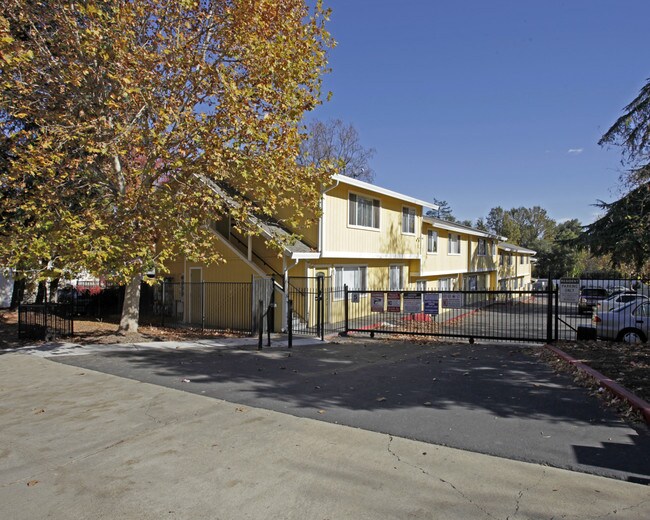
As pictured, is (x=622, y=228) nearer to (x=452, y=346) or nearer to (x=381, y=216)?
(x=381, y=216)

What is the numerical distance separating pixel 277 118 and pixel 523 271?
52434 millimetres

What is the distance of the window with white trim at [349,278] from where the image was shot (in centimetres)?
1930

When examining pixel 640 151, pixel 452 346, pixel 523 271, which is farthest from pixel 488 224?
pixel 452 346

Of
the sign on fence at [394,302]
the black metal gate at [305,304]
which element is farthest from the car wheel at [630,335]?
the black metal gate at [305,304]

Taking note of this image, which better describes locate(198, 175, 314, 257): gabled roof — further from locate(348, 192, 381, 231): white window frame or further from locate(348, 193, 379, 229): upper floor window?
locate(348, 193, 379, 229): upper floor window

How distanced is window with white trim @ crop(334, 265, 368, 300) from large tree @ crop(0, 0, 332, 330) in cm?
704

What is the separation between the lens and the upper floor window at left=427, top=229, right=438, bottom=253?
88.9ft

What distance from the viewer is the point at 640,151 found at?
1625cm

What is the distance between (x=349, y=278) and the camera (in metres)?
20.1

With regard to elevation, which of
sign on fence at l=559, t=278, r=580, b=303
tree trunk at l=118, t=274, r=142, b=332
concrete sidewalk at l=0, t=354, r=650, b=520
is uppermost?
sign on fence at l=559, t=278, r=580, b=303

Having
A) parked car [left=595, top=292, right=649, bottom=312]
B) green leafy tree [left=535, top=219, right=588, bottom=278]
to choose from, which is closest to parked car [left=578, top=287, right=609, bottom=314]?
parked car [left=595, top=292, right=649, bottom=312]

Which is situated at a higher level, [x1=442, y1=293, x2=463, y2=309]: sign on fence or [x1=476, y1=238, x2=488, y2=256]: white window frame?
[x1=476, y1=238, x2=488, y2=256]: white window frame

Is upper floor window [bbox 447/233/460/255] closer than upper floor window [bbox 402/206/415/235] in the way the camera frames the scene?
No

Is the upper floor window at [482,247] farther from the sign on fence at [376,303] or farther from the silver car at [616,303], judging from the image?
the sign on fence at [376,303]
